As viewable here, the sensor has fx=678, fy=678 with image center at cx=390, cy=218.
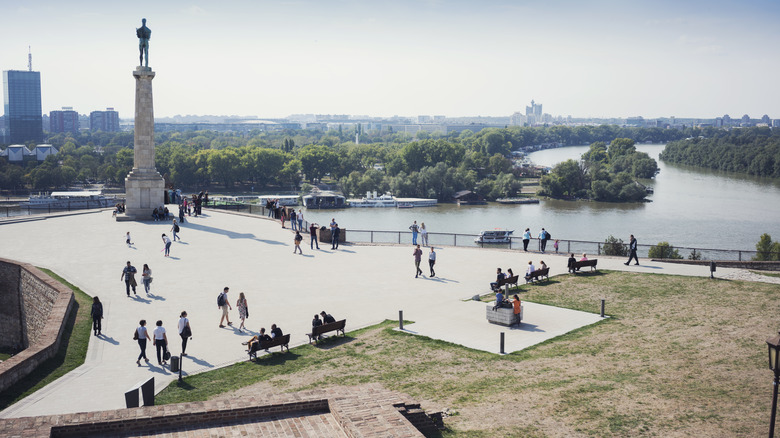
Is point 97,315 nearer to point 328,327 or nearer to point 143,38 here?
point 328,327

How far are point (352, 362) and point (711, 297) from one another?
11503 millimetres

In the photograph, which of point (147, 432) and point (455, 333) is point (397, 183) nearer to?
point (455, 333)

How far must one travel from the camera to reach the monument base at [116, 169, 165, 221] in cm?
3519

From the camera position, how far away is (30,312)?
72.3 feet

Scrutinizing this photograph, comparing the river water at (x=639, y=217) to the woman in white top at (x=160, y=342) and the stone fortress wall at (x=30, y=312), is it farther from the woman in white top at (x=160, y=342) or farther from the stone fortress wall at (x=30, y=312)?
the woman in white top at (x=160, y=342)

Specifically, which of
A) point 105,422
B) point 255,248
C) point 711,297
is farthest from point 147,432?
point 255,248

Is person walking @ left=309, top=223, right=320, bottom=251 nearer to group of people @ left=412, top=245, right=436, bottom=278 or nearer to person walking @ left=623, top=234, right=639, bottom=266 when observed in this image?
group of people @ left=412, top=245, right=436, bottom=278

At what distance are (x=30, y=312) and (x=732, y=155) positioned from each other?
147735 millimetres

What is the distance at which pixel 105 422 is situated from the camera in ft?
31.6

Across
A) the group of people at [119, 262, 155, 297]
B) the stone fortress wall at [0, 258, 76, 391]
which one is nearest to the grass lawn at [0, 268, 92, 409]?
the stone fortress wall at [0, 258, 76, 391]

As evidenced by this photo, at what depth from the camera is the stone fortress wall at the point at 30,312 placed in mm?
14555

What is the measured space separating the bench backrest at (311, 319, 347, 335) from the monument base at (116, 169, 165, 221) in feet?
71.6

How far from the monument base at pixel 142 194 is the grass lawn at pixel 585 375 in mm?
21761

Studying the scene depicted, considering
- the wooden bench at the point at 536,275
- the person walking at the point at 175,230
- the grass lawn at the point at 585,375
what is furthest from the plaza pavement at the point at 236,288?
the wooden bench at the point at 536,275
